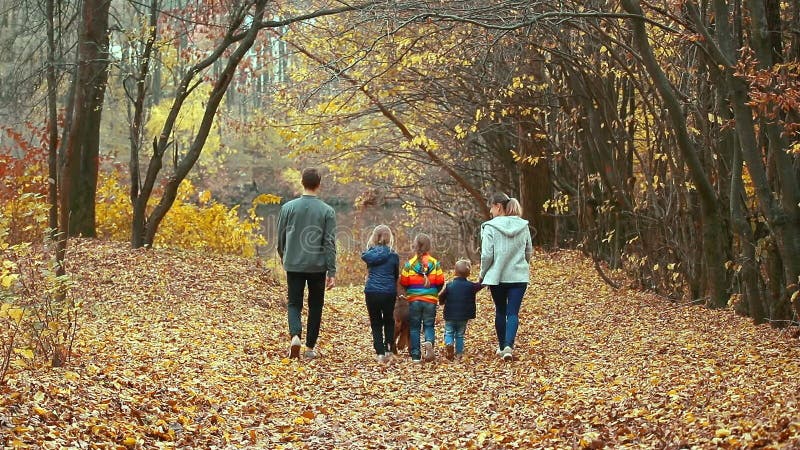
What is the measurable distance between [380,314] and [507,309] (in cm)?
136

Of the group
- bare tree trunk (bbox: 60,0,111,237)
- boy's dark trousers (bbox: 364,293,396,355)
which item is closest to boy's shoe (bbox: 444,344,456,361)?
boy's dark trousers (bbox: 364,293,396,355)

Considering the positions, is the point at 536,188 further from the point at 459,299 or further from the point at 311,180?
the point at 311,180

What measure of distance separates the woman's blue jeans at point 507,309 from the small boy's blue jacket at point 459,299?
277mm

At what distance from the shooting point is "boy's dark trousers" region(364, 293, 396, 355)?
10523mm

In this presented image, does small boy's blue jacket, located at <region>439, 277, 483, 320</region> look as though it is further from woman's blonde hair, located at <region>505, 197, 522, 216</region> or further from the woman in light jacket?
woman's blonde hair, located at <region>505, 197, 522, 216</region>

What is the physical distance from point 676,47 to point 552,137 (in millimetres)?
→ 7077

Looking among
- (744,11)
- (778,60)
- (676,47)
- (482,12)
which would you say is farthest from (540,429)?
(676,47)

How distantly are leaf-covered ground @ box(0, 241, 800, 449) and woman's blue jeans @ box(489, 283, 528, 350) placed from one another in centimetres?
34

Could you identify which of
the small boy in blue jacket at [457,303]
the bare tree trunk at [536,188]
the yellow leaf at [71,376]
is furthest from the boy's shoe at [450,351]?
the bare tree trunk at [536,188]

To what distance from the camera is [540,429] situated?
6688mm

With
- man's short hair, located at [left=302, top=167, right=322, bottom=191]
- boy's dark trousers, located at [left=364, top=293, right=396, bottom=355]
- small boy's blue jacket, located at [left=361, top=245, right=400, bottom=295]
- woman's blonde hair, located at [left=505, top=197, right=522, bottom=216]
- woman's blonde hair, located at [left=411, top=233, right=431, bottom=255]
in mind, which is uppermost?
man's short hair, located at [left=302, top=167, right=322, bottom=191]

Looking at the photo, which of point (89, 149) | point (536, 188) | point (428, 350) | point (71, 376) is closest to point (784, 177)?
point (428, 350)

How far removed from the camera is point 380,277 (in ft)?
34.3

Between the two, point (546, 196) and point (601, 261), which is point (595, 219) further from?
point (546, 196)
